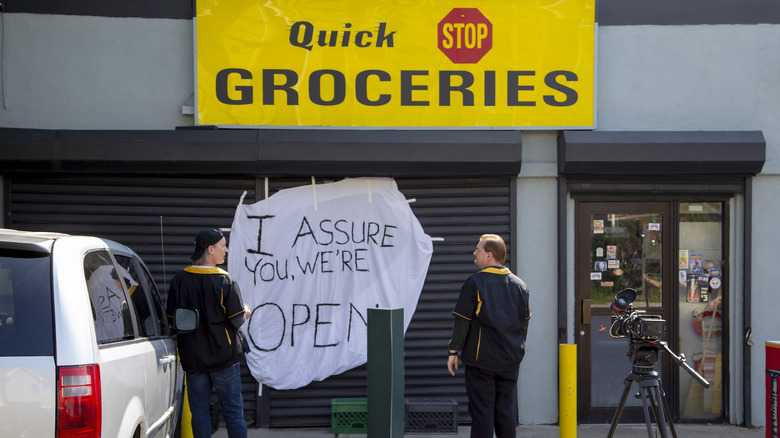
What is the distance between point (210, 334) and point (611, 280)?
14.1 feet

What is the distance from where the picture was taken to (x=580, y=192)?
290 inches

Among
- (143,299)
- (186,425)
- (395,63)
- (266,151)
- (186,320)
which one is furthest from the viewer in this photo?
(395,63)

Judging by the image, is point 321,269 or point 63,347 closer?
point 63,347

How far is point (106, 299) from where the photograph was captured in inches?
146

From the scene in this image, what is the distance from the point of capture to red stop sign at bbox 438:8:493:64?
725 cm

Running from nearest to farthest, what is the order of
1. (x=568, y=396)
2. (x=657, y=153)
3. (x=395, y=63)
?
(x=568, y=396) < (x=657, y=153) < (x=395, y=63)

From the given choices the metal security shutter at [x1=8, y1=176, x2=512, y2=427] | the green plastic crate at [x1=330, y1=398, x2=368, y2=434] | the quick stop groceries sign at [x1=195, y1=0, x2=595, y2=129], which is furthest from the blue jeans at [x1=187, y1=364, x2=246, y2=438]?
the quick stop groceries sign at [x1=195, y1=0, x2=595, y2=129]

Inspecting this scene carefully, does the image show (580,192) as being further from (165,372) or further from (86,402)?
(86,402)

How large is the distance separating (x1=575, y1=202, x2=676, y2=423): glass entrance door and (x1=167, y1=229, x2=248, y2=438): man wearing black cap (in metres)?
3.76

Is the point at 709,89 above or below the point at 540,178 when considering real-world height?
above

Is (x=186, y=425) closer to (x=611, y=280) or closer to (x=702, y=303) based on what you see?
(x=611, y=280)

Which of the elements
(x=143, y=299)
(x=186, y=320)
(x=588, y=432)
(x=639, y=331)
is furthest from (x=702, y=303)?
(x=143, y=299)

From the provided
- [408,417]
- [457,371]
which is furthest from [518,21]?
[408,417]

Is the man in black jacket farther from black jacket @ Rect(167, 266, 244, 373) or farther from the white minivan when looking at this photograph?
the white minivan
